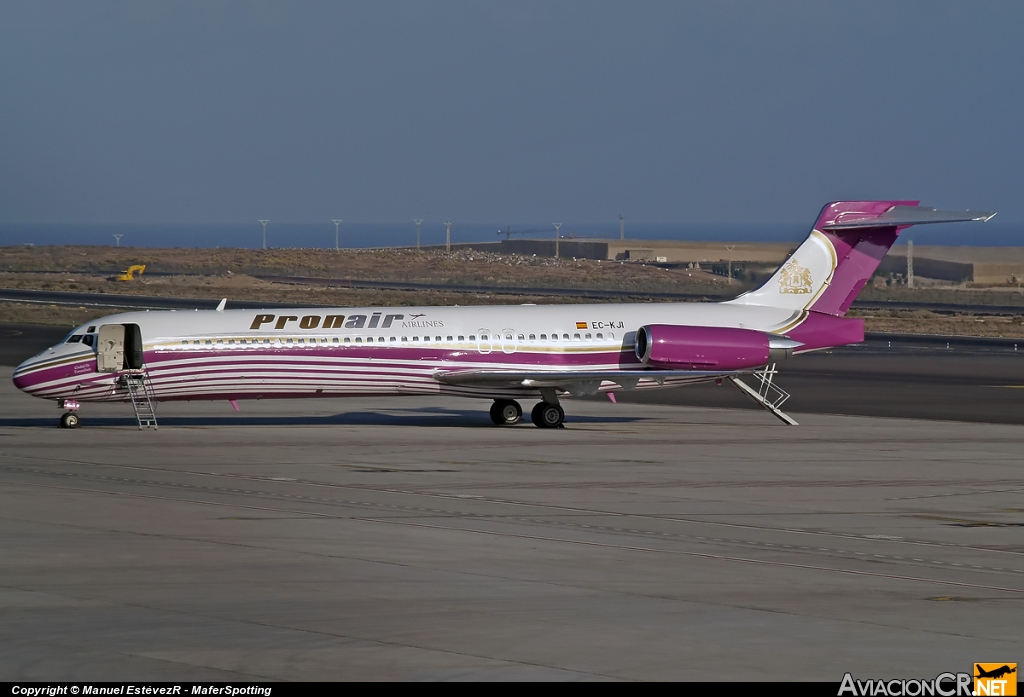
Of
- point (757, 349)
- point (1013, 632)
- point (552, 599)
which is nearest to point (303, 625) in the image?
point (552, 599)

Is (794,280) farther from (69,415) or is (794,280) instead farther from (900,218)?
(69,415)

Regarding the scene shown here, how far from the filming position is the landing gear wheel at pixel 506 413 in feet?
115

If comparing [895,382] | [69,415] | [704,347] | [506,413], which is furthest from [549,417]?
[895,382]

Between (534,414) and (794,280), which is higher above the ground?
(794,280)

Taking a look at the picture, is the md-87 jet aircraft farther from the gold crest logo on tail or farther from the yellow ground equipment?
the yellow ground equipment

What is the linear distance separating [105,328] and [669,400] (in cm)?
1821

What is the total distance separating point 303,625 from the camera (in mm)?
13203

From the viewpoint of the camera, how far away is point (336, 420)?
3622 cm

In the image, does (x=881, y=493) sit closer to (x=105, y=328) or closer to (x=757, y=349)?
(x=757, y=349)

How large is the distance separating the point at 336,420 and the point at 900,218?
53.8 feet

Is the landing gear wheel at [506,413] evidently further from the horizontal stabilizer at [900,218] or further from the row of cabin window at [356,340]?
the horizontal stabilizer at [900,218]

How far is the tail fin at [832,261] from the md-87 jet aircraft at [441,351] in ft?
0.54

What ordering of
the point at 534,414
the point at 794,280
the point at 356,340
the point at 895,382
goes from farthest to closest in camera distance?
the point at 895,382, the point at 794,280, the point at 534,414, the point at 356,340

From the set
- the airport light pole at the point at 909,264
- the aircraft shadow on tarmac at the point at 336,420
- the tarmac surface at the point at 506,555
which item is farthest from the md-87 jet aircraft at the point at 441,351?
the airport light pole at the point at 909,264
